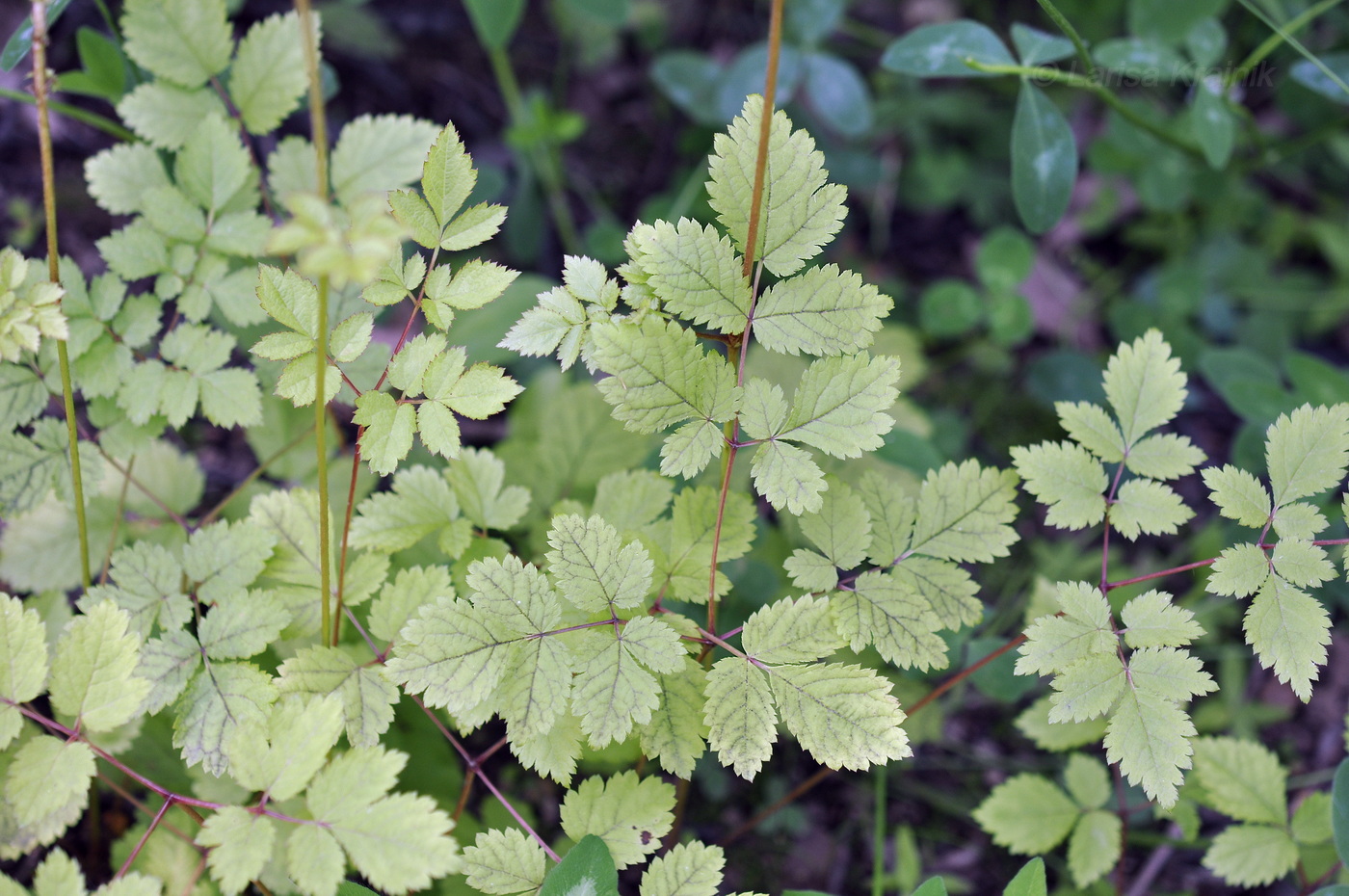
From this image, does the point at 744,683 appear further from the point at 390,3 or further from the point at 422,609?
the point at 390,3

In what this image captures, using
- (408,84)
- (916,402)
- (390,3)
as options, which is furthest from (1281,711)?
(390,3)

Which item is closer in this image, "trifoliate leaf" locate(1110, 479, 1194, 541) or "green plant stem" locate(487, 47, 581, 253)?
"trifoliate leaf" locate(1110, 479, 1194, 541)

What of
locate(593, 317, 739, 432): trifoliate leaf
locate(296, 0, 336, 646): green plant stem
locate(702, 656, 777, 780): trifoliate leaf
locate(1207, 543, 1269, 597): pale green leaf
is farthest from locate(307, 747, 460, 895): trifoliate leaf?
locate(1207, 543, 1269, 597): pale green leaf

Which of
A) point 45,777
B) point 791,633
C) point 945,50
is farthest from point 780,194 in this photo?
point 45,777

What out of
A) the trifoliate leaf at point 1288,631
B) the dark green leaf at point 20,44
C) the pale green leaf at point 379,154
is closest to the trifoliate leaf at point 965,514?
the trifoliate leaf at point 1288,631

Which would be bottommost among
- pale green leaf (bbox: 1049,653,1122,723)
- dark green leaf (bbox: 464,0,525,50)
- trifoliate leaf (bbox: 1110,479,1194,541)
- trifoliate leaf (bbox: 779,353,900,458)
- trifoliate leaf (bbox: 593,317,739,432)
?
pale green leaf (bbox: 1049,653,1122,723)

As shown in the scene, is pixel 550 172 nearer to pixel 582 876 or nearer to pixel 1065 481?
pixel 1065 481

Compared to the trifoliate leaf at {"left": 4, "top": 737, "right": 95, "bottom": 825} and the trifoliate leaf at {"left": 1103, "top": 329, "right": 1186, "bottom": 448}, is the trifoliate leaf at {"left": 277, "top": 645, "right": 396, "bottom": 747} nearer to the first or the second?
the trifoliate leaf at {"left": 4, "top": 737, "right": 95, "bottom": 825}

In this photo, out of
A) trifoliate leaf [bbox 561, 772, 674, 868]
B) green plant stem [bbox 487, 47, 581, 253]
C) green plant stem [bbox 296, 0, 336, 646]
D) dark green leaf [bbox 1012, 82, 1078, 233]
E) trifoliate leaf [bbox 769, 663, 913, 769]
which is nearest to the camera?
green plant stem [bbox 296, 0, 336, 646]
